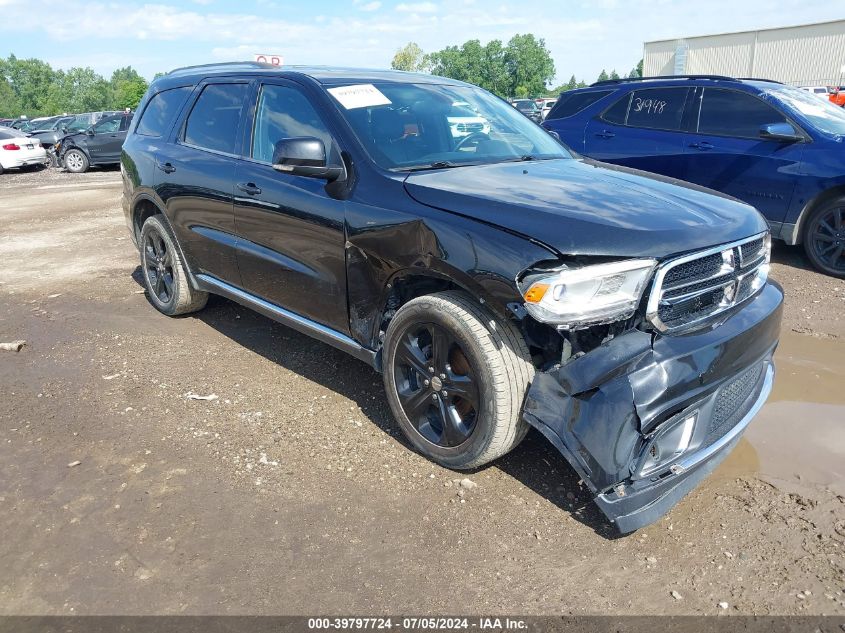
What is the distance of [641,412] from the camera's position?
2391mm

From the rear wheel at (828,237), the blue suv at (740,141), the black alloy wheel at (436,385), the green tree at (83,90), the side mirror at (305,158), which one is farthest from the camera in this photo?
the green tree at (83,90)

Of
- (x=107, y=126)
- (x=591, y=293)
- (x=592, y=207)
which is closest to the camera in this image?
(x=591, y=293)

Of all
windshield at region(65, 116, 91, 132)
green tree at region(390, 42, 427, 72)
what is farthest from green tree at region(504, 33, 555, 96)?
windshield at region(65, 116, 91, 132)

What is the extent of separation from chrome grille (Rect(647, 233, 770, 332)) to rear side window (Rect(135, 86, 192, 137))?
3.80 meters

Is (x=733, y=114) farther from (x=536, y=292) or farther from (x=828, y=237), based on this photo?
(x=536, y=292)

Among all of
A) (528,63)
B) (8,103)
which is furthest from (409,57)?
(8,103)

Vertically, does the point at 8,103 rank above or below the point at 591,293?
above

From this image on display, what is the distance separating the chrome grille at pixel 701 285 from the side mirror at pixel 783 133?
3.91m

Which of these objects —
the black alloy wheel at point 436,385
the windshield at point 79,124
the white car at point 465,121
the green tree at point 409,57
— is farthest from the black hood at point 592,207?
the green tree at point 409,57

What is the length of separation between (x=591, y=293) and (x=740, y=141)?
5.08 meters

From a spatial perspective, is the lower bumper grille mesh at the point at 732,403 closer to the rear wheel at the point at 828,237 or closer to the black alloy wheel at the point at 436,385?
the black alloy wheel at the point at 436,385

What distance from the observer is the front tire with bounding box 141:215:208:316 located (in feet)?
16.6

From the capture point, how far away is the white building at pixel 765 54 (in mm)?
40469

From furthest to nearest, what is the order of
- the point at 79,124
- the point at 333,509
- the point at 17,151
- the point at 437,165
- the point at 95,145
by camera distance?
the point at 79,124, the point at 17,151, the point at 95,145, the point at 437,165, the point at 333,509
